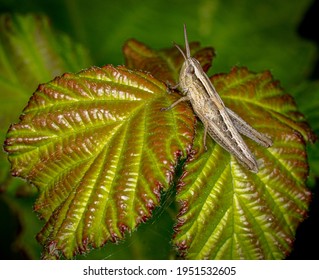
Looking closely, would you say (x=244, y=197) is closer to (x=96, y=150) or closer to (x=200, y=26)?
(x=96, y=150)

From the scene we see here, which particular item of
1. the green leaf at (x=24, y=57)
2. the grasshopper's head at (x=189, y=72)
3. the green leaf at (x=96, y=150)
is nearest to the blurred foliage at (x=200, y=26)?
the green leaf at (x=24, y=57)

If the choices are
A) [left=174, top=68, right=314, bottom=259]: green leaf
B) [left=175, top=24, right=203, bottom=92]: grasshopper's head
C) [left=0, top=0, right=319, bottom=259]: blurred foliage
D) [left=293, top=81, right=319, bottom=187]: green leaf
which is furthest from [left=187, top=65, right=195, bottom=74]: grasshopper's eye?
[left=0, top=0, right=319, bottom=259]: blurred foliage

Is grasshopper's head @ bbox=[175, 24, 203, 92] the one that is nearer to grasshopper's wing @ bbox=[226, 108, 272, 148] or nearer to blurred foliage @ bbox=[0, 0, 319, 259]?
grasshopper's wing @ bbox=[226, 108, 272, 148]

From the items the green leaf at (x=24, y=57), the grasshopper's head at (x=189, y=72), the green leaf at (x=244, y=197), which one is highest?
the green leaf at (x=24, y=57)

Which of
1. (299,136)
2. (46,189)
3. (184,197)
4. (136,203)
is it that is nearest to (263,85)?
(299,136)

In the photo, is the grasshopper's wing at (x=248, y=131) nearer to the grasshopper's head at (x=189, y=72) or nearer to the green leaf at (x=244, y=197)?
the green leaf at (x=244, y=197)
